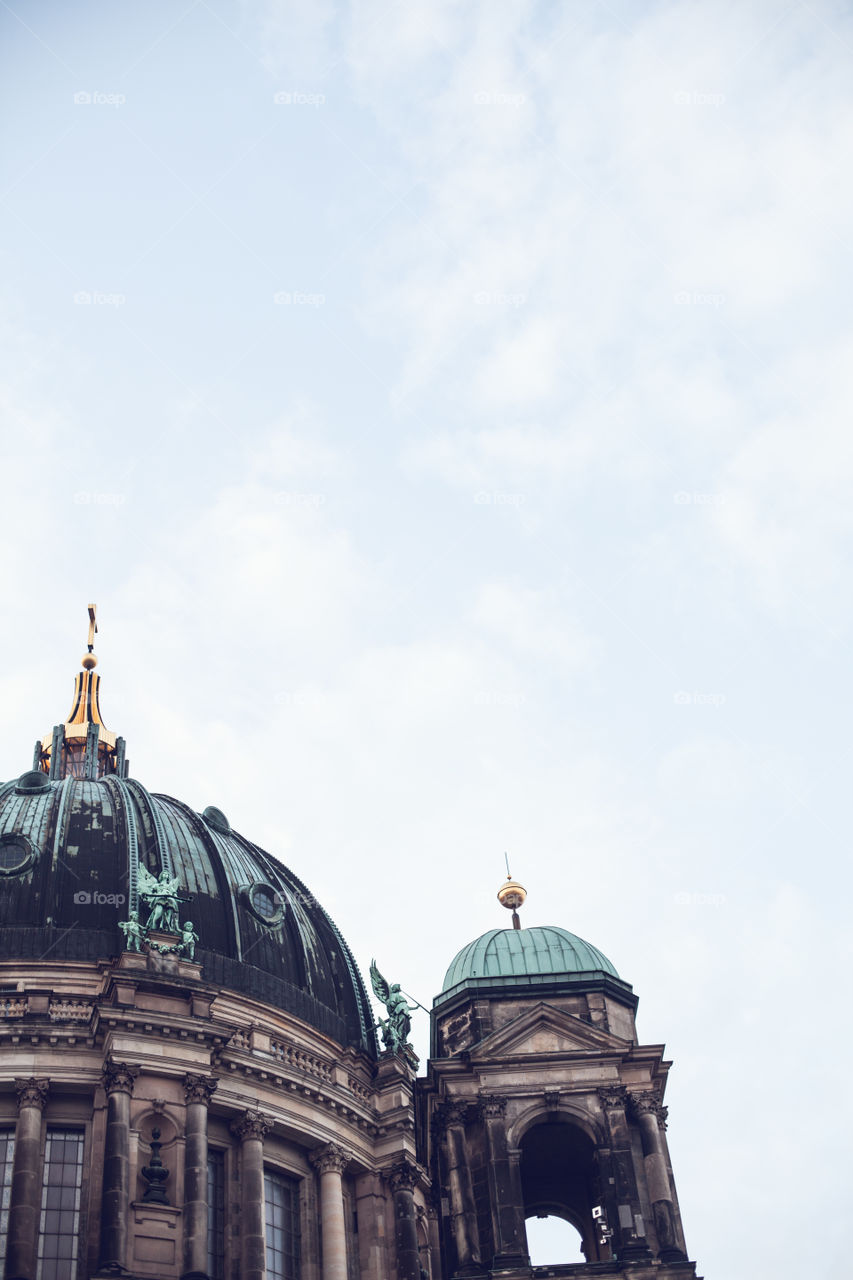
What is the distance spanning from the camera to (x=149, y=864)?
159 feet

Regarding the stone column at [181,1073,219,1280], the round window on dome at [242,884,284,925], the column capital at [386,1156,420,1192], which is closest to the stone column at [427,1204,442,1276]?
the column capital at [386,1156,420,1192]

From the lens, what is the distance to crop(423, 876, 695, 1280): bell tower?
37469mm

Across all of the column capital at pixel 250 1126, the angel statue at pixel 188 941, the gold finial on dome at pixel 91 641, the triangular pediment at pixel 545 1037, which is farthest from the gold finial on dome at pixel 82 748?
the triangular pediment at pixel 545 1037

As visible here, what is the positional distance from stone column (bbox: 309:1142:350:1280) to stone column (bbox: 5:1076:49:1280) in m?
7.70

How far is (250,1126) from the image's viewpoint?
42750 mm

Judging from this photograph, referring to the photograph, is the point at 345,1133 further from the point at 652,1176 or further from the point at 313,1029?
the point at 652,1176

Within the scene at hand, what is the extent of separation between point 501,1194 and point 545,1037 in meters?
4.10

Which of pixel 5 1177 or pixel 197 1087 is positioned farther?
pixel 197 1087

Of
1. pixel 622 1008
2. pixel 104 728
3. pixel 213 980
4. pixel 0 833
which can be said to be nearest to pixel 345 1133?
pixel 213 980

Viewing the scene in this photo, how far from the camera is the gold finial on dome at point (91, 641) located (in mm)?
62969

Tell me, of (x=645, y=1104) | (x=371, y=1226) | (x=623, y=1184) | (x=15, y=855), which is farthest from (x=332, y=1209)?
(x=15, y=855)

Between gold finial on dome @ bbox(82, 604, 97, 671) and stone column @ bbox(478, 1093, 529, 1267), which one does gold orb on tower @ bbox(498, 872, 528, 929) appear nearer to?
stone column @ bbox(478, 1093, 529, 1267)

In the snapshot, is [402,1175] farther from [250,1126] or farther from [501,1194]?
[501,1194]

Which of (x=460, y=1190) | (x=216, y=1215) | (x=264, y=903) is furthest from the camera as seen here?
(x=264, y=903)
